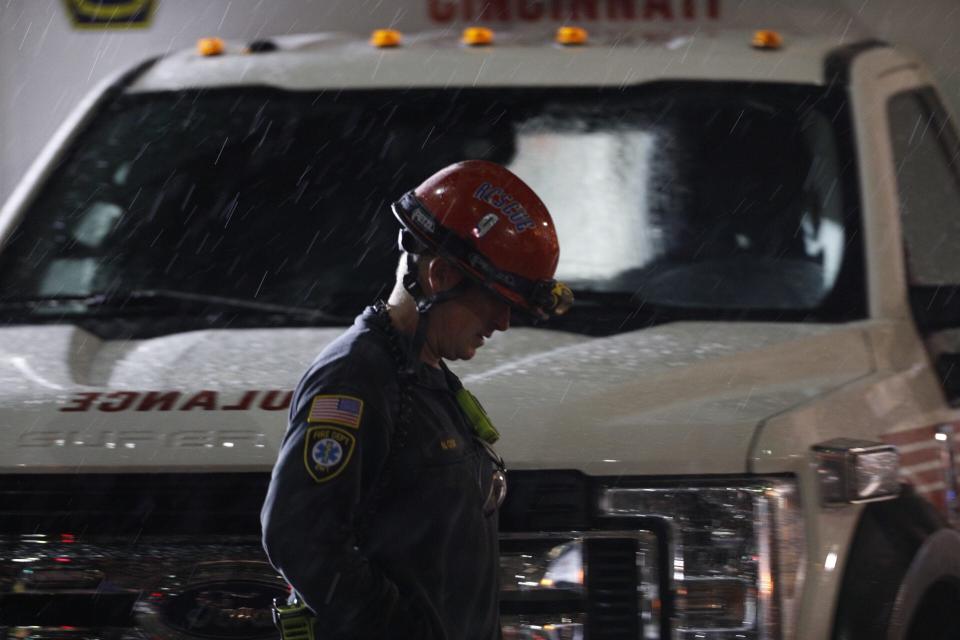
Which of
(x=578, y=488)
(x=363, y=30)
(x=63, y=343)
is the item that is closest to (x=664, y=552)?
(x=578, y=488)

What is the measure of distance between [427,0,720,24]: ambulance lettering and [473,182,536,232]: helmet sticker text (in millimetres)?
2672

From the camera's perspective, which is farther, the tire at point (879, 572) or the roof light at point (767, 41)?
the roof light at point (767, 41)

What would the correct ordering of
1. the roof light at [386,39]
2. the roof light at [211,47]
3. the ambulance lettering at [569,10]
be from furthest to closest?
the ambulance lettering at [569,10], the roof light at [211,47], the roof light at [386,39]

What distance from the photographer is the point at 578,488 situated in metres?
3.51

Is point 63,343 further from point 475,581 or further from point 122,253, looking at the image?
point 475,581

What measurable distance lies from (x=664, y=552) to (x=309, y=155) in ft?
6.20

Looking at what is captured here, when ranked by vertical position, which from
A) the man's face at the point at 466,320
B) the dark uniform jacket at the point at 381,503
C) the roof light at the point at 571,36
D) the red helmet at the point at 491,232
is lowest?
the dark uniform jacket at the point at 381,503

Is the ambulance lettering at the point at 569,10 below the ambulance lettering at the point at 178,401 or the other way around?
the other way around

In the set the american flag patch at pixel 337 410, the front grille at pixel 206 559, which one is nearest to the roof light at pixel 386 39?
the front grille at pixel 206 559

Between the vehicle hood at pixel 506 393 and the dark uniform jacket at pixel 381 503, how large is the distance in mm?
611

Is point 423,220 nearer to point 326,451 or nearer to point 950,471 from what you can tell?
point 326,451

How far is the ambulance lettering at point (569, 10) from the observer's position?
5.49 metres

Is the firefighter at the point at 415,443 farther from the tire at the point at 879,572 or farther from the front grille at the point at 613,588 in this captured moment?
the tire at the point at 879,572

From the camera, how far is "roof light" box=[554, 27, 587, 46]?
5.21m
